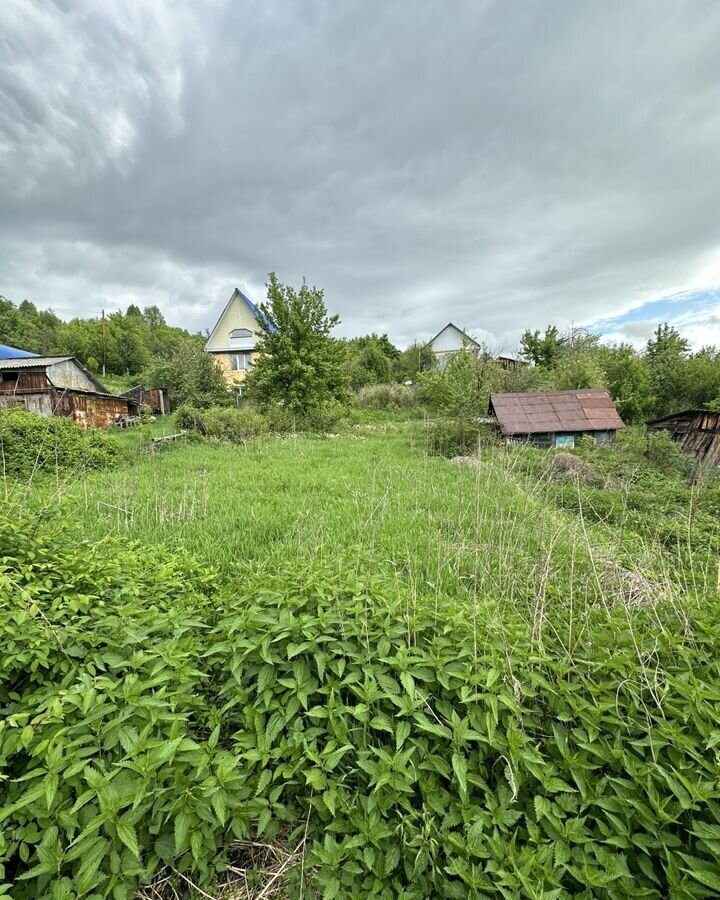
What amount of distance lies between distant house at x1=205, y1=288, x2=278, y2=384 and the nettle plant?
1161 inches

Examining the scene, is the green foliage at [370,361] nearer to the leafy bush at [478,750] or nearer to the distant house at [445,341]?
the distant house at [445,341]

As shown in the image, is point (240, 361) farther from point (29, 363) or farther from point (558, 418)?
point (558, 418)

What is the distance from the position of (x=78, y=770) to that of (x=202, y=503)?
14.6 ft

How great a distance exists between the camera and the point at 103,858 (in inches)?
53.9

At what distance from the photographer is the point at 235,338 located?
29.9 m

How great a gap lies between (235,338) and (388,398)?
42.4ft

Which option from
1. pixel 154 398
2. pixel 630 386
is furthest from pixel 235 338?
pixel 630 386

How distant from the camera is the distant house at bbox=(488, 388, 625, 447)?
1291cm

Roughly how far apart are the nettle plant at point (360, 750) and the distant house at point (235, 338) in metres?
29.5

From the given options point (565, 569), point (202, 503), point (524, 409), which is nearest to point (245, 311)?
point (524, 409)

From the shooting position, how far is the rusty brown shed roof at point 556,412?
12.9m

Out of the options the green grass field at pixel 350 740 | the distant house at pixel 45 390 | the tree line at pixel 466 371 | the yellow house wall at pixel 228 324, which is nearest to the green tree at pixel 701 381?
the tree line at pixel 466 371

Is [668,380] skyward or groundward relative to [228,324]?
groundward

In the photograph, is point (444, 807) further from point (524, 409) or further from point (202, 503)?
point (524, 409)
